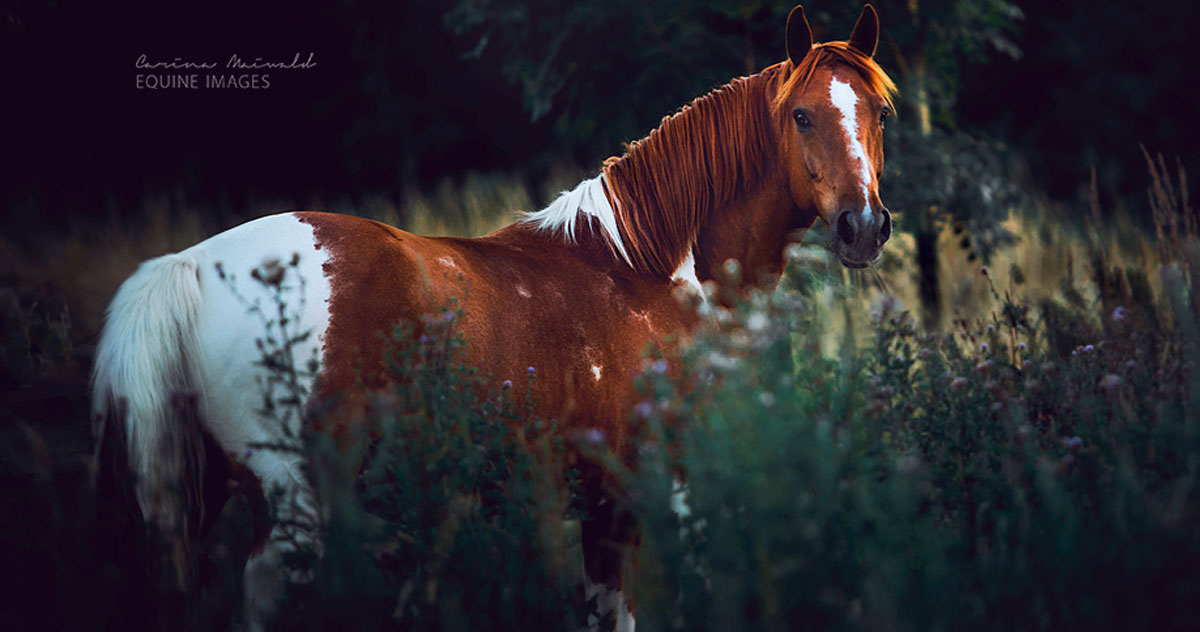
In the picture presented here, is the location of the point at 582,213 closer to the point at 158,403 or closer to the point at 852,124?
the point at 852,124

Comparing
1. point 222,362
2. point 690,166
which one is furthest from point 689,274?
point 222,362

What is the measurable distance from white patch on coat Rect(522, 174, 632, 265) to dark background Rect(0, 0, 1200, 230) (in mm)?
2800

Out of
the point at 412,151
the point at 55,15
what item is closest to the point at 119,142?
the point at 55,15

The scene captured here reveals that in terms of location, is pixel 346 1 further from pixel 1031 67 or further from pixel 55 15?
pixel 1031 67

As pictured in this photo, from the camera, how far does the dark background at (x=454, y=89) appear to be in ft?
21.9

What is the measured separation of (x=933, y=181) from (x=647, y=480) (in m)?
5.36

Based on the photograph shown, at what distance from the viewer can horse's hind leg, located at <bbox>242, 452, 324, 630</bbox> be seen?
2.34 meters

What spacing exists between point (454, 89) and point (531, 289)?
1078 cm

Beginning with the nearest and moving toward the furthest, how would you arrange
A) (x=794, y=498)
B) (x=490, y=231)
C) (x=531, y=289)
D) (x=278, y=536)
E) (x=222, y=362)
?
(x=794, y=498) → (x=278, y=536) → (x=222, y=362) → (x=531, y=289) → (x=490, y=231)

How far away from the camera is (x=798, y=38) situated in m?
3.34

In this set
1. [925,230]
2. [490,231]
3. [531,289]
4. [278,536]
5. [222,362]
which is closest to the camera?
[278,536]

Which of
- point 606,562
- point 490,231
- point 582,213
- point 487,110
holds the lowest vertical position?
point 606,562

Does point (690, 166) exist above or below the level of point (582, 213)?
above

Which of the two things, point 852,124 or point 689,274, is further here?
point 689,274
